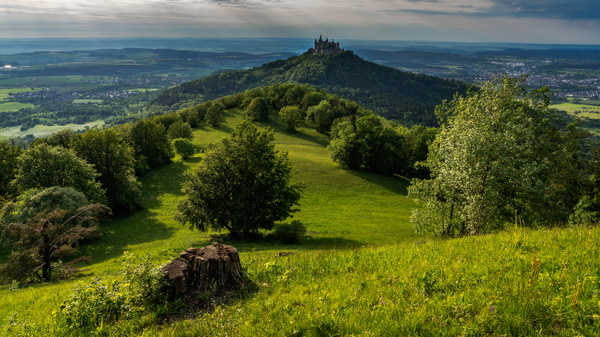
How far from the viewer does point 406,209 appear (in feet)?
163

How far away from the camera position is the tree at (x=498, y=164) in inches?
790

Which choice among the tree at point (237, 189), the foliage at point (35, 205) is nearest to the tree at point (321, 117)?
the tree at point (237, 189)

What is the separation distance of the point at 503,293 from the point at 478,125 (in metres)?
19.0

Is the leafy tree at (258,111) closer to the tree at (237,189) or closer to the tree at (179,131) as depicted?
the tree at (179,131)

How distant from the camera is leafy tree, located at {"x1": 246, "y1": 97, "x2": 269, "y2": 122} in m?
130

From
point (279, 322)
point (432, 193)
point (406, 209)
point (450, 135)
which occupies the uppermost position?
point (450, 135)

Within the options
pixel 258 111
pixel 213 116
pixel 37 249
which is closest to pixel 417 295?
pixel 37 249

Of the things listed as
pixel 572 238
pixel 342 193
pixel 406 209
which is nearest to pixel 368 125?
pixel 342 193

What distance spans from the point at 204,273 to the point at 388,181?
62957mm

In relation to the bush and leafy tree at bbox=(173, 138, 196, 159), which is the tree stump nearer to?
the bush

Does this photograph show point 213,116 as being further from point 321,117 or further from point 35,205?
point 35,205

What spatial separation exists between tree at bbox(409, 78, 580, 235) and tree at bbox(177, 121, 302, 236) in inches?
543

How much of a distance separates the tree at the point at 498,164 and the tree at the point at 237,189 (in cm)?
1380

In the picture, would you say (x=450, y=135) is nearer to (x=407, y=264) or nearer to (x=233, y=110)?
(x=407, y=264)
